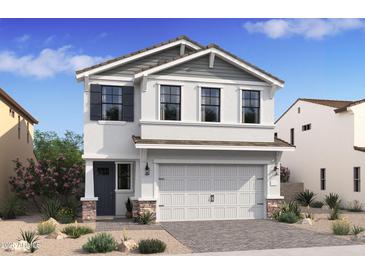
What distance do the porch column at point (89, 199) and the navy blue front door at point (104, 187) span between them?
1017 millimetres

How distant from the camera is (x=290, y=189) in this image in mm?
26828

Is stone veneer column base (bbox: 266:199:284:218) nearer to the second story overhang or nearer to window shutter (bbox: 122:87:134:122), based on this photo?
the second story overhang

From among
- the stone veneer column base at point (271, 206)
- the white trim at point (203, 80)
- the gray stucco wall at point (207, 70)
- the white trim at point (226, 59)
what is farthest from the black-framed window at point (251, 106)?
the stone veneer column base at point (271, 206)

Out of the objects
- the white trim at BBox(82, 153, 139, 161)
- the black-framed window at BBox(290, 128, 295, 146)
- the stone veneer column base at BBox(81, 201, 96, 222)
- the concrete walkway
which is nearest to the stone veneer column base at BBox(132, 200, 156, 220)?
→ the stone veneer column base at BBox(81, 201, 96, 222)

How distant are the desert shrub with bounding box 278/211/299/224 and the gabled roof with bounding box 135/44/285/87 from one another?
5.28 metres

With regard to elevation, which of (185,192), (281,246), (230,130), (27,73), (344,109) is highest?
(27,73)

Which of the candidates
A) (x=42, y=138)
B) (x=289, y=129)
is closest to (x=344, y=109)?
(x=289, y=129)

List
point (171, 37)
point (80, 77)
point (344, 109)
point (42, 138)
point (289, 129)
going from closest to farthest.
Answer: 1. point (80, 77)
2. point (171, 37)
3. point (344, 109)
4. point (289, 129)
5. point (42, 138)

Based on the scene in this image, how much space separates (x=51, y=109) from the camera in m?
24.5

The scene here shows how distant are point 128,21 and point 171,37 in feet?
6.95

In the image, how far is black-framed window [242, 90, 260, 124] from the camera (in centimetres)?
1862

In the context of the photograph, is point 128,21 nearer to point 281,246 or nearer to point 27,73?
point 27,73

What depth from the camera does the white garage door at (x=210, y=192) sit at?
702 inches

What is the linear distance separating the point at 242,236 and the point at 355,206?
11.6 metres
